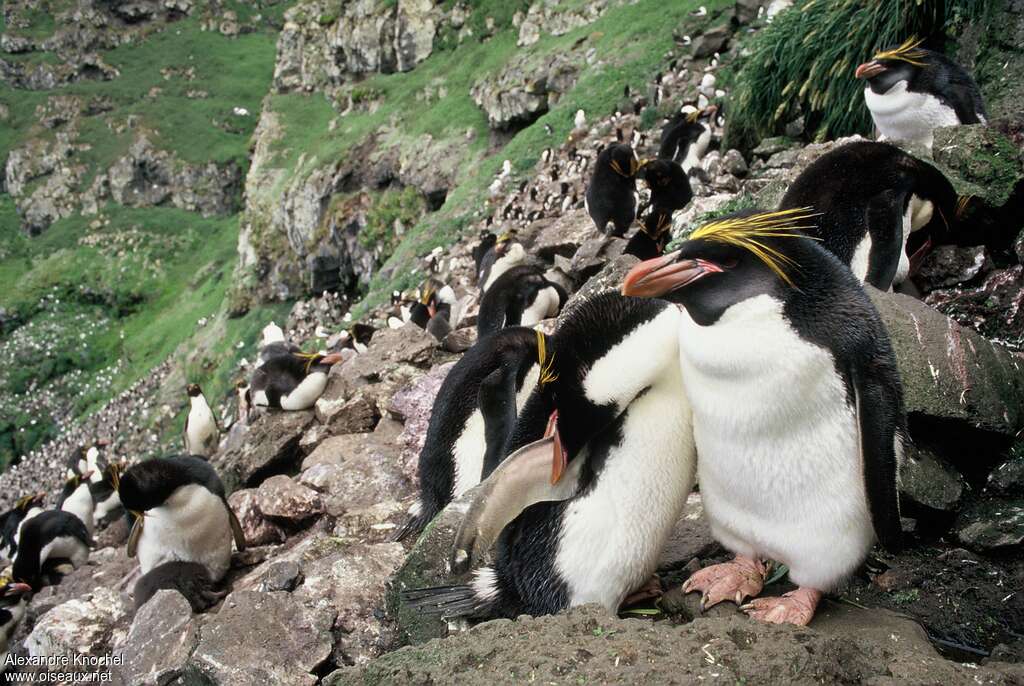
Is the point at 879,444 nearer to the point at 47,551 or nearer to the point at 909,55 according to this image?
the point at 909,55

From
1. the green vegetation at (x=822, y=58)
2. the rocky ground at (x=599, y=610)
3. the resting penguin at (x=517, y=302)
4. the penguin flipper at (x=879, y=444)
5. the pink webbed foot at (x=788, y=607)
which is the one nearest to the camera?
the rocky ground at (x=599, y=610)

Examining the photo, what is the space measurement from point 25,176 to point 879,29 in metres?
63.5

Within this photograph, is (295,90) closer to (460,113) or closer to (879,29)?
(460,113)

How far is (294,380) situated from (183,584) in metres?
2.98

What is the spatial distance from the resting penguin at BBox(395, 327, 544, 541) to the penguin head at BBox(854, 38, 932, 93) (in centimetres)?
362

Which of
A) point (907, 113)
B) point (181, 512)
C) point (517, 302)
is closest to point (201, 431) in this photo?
point (181, 512)

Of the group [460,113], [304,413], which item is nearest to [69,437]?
Answer: [460,113]

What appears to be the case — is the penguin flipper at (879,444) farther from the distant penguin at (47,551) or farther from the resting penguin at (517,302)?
the distant penguin at (47,551)

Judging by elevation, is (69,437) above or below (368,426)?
below

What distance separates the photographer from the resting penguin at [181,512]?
4797mm

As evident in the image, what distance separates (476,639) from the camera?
2.07 metres

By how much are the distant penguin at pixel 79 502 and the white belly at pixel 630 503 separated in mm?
9397

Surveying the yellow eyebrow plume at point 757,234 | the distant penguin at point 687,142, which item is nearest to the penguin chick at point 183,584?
the yellow eyebrow plume at point 757,234

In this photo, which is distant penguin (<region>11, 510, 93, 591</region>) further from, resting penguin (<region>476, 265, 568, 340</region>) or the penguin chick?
resting penguin (<region>476, 265, 568, 340</region>)
